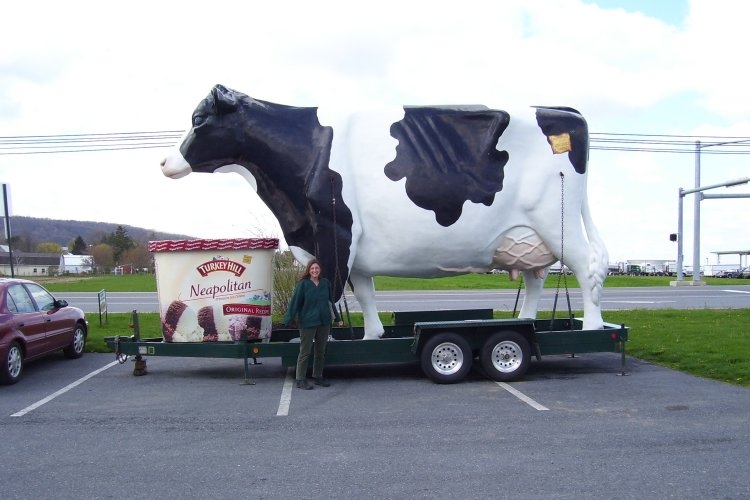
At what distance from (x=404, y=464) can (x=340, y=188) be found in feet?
13.8

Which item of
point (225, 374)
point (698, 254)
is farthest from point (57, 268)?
point (225, 374)

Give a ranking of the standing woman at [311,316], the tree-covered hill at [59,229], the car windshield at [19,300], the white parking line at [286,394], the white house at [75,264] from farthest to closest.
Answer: the tree-covered hill at [59,229] → the white house at [75,264] → the car windshield at [19,300] → the standing woman at [311,316] → the white parking line at [286,394]

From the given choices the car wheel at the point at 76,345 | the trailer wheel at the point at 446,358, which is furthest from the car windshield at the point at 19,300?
the trailer wheel at the point at 446,358

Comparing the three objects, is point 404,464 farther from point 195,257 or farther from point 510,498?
point 195,257

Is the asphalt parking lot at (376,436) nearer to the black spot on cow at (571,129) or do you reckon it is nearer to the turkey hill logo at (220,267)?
the turkey hill logo at (220,267)

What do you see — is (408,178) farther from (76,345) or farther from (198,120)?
(76,345)

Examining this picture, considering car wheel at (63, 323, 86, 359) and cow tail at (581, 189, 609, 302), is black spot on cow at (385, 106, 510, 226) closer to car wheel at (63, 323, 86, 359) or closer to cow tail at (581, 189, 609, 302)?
cow tail at (581, 189, 609, 302)

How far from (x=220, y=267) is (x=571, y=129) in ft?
16.6

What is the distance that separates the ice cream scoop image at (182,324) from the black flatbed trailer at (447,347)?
6.0 inches

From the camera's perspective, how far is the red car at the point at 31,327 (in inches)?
323

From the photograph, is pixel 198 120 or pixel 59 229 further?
pixel 59 229

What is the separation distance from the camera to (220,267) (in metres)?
8.28

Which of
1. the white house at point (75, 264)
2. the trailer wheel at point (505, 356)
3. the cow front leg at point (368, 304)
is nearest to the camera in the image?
the trailer wheel at point (505, 356)

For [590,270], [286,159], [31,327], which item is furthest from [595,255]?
[31,327]
